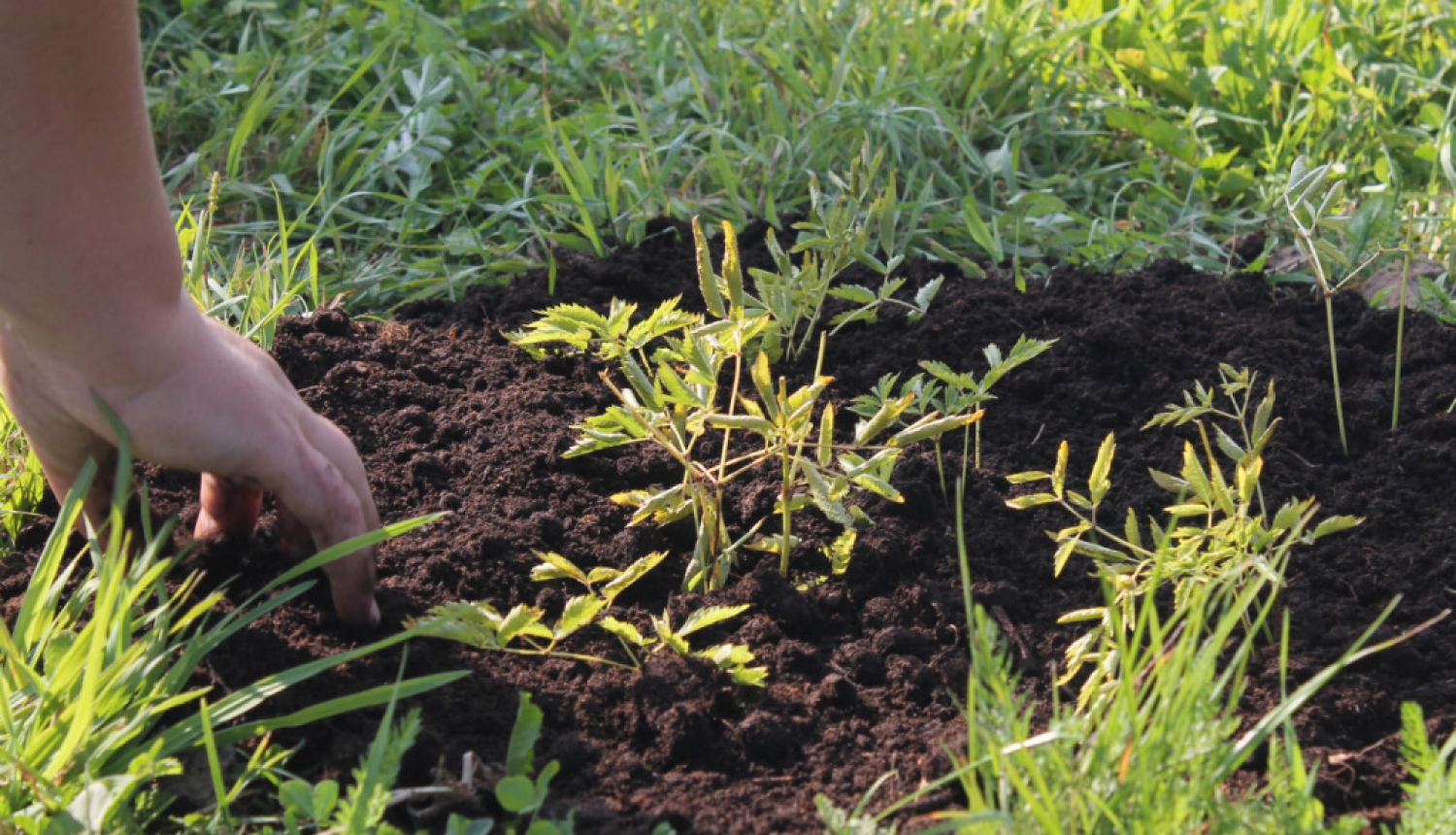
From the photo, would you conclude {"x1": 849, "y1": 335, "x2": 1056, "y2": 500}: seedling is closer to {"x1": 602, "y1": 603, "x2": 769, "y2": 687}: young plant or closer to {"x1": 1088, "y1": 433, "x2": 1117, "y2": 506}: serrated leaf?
{"x1": 1088, "y1": 433, "x2": 1117, "y2": 506}: serrated leaf

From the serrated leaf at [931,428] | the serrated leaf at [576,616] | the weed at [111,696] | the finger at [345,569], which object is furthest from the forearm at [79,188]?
the serrated leaf at [931,428]

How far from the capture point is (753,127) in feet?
11.4

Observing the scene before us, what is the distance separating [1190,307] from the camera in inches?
108

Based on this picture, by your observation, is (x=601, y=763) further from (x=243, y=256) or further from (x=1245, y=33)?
(x=1245, y=33)

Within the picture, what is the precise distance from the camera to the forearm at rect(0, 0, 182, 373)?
1.44 meters

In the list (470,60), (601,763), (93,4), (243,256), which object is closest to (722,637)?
(601,763)

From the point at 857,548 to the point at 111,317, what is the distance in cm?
110

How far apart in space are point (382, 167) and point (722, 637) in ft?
6.56

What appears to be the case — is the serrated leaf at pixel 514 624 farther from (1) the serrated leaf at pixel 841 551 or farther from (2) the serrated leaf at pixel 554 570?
(1) the serrated leaf at pixel 841 551

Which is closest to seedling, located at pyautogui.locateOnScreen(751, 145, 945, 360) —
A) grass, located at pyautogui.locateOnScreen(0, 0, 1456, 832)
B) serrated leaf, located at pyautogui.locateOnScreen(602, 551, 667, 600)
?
grass, located at pyautogui.locateOnScreen(0, 0, 1456, 832)

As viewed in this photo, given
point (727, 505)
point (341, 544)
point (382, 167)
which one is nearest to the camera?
point (341, 544)

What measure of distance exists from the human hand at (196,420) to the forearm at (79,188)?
2 cm

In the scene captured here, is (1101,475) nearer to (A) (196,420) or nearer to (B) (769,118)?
(A) (196,420)

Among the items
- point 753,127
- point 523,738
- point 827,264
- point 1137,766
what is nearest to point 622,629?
point 523,738
